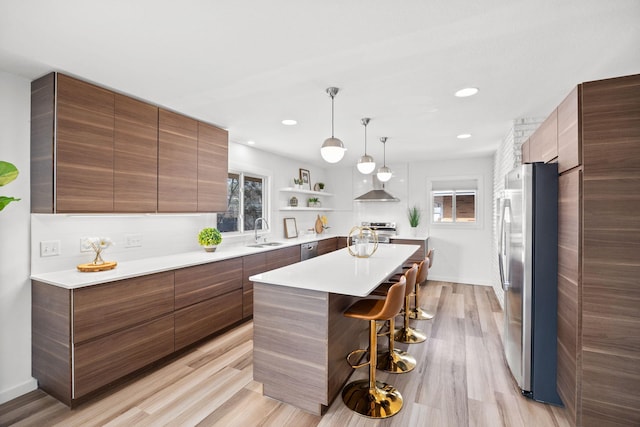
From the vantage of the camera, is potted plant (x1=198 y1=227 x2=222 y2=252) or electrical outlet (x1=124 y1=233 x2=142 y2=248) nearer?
electrical outlet (x1=124 y1=233 x2=142 y2=248)

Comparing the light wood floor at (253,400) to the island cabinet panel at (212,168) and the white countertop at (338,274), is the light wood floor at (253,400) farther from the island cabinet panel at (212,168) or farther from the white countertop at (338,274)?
the island cabinet panel at (212,168)

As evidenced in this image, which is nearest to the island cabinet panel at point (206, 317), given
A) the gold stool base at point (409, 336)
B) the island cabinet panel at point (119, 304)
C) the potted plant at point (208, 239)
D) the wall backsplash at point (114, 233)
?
the island cabinet panel at point (119, 304)

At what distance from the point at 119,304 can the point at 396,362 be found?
7.42ft

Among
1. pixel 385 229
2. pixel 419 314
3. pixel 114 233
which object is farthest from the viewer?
pixel 385 229

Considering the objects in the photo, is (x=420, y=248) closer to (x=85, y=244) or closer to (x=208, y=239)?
(x=208, y=239)

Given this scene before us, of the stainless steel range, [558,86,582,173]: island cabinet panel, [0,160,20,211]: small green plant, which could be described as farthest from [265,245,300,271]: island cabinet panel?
[558,86,582,173]: island cabinet panel

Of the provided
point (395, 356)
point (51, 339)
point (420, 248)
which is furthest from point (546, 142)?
point (51, 339)

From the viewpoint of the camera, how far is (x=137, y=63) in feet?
6.89

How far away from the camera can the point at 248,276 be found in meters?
3.61

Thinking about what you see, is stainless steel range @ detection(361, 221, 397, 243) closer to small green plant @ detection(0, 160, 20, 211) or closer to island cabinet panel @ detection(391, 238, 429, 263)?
island cabinet panel @ detection(391, 238, 429, 263)

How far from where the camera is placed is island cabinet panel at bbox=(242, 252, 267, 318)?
357 cm

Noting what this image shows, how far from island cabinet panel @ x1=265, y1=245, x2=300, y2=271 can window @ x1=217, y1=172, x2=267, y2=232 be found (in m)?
0.67

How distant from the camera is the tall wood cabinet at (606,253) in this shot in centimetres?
166

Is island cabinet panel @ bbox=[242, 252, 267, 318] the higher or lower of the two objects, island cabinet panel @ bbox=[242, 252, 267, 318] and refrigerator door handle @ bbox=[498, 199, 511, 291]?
the lower
